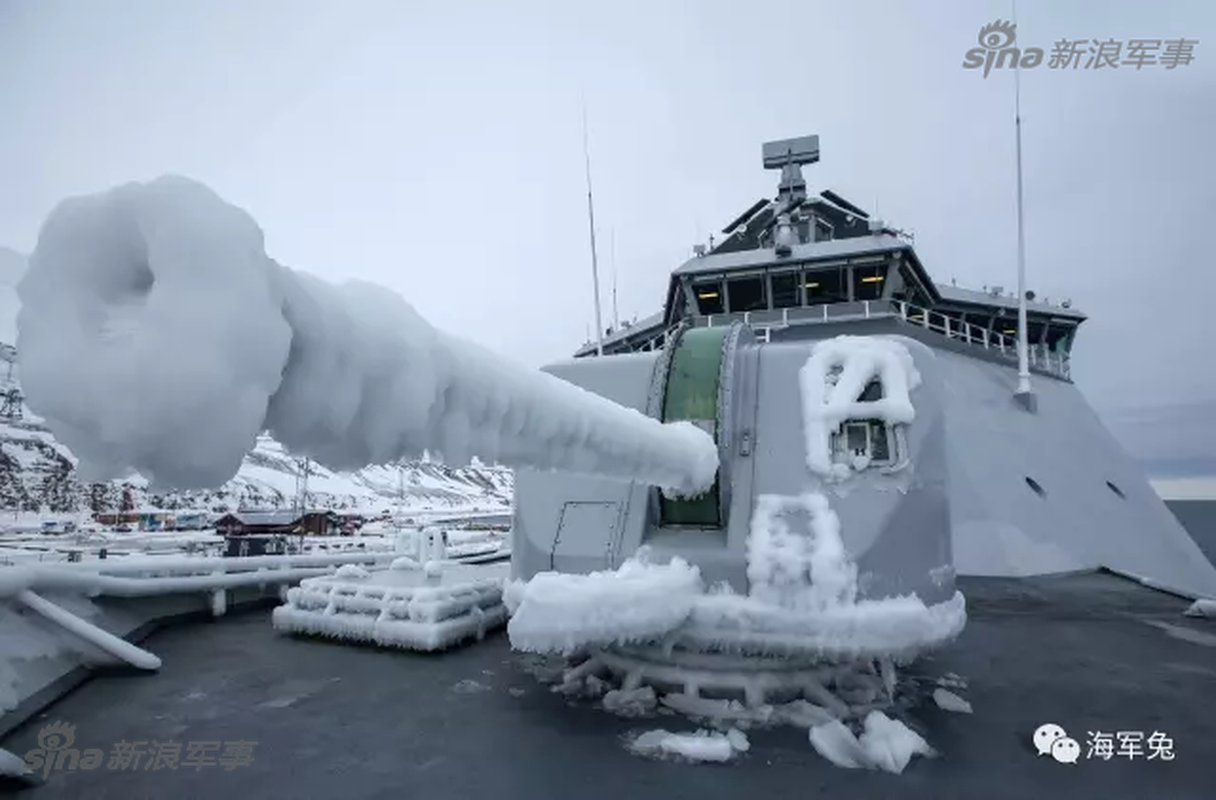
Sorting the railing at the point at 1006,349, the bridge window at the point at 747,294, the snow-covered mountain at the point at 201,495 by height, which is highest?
the bridge window at the point at 747,294

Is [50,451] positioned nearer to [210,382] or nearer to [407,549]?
[407,549]

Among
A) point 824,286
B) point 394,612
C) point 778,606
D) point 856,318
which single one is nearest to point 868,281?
point 824,286

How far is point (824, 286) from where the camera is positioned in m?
18.2

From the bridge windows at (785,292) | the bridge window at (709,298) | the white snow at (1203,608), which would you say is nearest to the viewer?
the white snow at (1203,608)

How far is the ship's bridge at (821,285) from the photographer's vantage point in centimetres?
1648

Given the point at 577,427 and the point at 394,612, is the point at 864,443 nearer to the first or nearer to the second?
the point at 577,427

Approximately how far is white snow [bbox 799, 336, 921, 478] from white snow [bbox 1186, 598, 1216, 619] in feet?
21.3

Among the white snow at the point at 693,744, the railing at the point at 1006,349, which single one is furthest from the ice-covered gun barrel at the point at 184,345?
the railing at the point at 1006,349

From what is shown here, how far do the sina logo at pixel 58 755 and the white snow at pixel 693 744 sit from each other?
3832 mm

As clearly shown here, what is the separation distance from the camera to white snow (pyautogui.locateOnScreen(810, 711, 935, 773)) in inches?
177

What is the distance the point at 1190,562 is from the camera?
15.0 metres

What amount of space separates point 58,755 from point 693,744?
451cm

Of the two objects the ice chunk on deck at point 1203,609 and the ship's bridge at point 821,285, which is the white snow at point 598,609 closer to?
the ice chunk on deck at point 1203,609

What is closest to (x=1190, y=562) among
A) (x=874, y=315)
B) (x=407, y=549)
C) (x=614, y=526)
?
(x=874, y=315)
